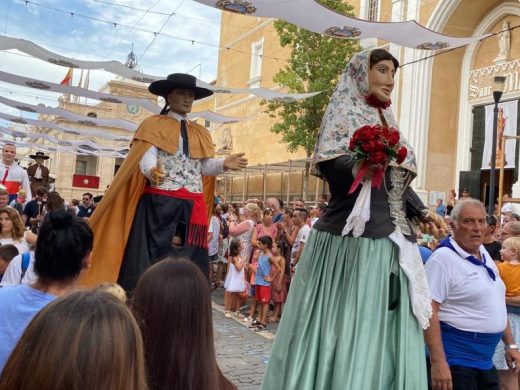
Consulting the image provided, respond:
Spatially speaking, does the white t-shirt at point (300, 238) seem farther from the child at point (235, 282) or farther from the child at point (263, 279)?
the child at point (235, 282)

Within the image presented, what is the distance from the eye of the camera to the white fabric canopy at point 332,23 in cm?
680

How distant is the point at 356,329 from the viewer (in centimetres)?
282

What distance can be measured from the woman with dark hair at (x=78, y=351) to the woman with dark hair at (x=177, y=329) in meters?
0.60

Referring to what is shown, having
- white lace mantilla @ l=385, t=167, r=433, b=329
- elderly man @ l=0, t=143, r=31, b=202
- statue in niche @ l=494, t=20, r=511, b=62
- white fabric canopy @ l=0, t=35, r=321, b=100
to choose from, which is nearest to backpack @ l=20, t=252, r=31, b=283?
white lace mantilla @ l=385, t=167, r=433, b=329

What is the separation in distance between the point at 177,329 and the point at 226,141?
33.0 meters

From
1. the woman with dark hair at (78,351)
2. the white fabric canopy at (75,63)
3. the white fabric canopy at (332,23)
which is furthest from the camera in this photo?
the white fabric canopy at (75,63)

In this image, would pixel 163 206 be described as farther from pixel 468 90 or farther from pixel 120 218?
pixel 468 90

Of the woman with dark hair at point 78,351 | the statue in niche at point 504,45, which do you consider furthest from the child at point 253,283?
the statue in niche at point 504,45

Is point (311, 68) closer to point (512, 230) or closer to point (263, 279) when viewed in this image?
point (263, 279)

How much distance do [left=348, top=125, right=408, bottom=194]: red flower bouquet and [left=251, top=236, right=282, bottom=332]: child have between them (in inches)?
182

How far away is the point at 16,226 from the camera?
5.14 meters

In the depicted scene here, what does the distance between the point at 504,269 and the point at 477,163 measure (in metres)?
13.8

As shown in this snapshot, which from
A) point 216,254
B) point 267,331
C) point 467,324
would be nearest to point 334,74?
point 216,254

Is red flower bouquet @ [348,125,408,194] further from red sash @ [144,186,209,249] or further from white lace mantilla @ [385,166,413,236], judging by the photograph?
red sash @ [144,186,209,249]
